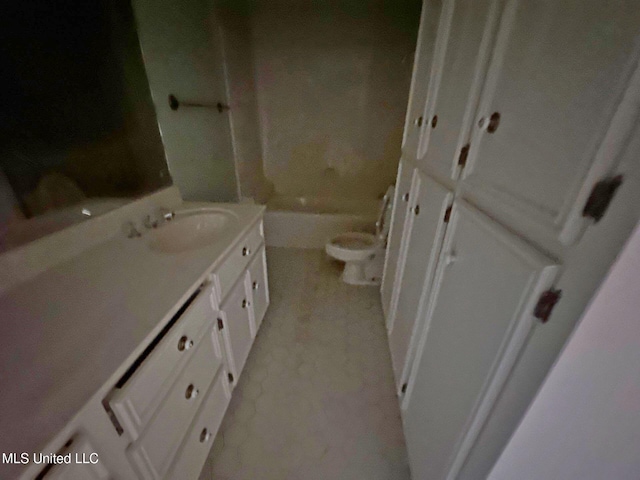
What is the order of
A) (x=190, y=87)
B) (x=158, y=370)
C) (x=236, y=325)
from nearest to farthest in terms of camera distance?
(x=158, y=370), (x=236, y=325), (x=190, y=87)

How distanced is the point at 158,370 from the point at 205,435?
483mm

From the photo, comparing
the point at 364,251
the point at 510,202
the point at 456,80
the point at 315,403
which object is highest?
the point at 456,80

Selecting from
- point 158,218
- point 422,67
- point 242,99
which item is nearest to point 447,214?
point 422,67

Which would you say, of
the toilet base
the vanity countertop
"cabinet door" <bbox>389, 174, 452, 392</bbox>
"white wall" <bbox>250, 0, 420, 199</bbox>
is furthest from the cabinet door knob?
"white wall" <bbox>250, 0, 420, 199</bbox>

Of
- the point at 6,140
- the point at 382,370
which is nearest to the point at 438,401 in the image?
the point at 382,370

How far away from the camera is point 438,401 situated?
770mm

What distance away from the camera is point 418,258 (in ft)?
A: 3.38

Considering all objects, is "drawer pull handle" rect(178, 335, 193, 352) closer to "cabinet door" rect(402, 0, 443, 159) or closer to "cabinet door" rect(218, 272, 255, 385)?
"cabinet door" rect(218, 272, 255, 385)

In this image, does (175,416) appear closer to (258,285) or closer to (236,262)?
(236,262)

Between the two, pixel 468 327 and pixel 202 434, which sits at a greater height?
pixel 468 327

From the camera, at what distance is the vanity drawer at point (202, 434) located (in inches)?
30.9

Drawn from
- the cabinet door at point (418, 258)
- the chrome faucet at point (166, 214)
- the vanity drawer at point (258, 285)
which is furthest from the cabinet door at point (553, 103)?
the chrome faucet at point (166, 214)

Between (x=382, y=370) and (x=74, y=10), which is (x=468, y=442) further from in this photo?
(x=74, y=10)

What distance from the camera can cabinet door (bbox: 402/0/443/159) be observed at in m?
1.05
